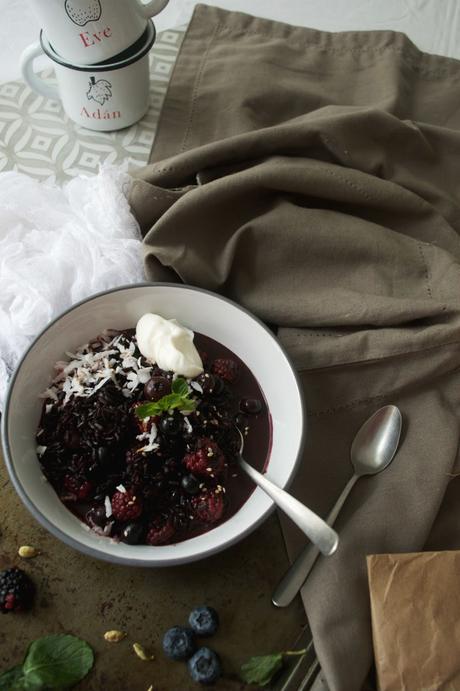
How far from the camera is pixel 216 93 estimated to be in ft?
4.67

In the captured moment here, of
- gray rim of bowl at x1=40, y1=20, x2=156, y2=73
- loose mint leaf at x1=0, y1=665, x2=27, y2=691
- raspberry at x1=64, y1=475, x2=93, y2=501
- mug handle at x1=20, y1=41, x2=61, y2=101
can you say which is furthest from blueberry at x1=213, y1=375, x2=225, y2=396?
mug handle at x1=20, y1=41, x2=61, y2=101

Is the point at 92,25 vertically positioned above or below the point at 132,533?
above

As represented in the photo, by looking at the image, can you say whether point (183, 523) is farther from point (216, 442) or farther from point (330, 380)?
point (330, 380)

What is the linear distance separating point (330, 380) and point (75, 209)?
0.62m

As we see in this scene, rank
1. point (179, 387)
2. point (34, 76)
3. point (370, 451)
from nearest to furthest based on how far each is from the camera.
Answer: point (179, 387) < point (370, 451) < point (34, 76)

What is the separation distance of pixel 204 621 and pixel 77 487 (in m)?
0.28

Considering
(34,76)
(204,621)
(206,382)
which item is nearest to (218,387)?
(206,382)

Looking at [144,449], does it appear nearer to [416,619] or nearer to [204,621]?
[204,621]

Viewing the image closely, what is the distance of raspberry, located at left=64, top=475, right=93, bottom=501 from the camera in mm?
953

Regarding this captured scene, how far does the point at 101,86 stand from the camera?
1.26 m

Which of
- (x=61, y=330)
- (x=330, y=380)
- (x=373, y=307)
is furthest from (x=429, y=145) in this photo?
(x=61, y=330)

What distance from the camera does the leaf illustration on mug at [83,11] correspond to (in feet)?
3.55

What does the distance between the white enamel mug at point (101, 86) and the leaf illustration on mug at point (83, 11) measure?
0.10 meters

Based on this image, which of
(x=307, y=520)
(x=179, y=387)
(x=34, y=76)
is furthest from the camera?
(x=34, y=76)
